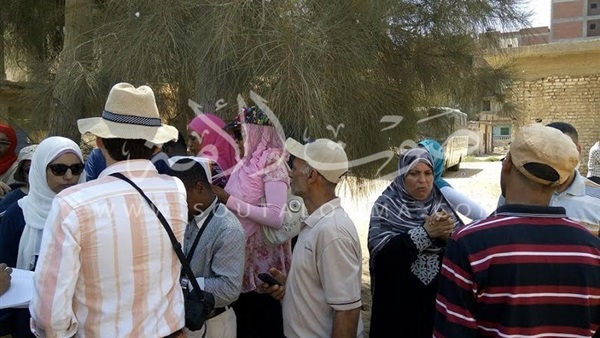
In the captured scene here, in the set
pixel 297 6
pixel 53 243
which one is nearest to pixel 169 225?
pixel 53 243

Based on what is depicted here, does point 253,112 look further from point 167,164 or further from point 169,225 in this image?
point 169,225

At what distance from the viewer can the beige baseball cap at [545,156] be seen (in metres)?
1.26

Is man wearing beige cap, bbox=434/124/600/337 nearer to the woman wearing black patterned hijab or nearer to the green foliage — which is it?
the woman wearing black patterned hijab

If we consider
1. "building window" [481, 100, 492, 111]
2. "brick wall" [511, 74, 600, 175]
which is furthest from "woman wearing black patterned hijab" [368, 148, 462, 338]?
"brick wall" [511, 74, 600, 175]

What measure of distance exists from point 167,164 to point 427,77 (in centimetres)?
198

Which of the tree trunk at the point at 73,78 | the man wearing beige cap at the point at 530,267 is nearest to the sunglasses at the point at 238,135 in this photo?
the tree trunk at the point at 73,78

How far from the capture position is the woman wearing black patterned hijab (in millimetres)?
2027

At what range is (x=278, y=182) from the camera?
96.9 inches

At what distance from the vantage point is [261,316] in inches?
94.7

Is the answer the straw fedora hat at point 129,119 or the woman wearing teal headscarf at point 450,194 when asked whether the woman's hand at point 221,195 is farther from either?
the woman wearing teal headscarf at point 450,194

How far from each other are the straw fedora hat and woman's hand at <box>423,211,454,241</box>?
1075mm

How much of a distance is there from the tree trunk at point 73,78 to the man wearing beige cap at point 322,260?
180 cm

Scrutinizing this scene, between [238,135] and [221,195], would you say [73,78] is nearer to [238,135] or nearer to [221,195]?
[238,135]

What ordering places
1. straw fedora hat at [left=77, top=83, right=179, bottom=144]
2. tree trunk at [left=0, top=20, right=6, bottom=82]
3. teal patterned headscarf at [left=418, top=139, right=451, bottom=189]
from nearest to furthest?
straw fedora hat at [left=77, top=83, right=179, bottom=144], teal patterned headscarf at [left=418, top=139, right=451, bottom=189], tree trunk at [left=0, top=20, right=6, bottom=82]
